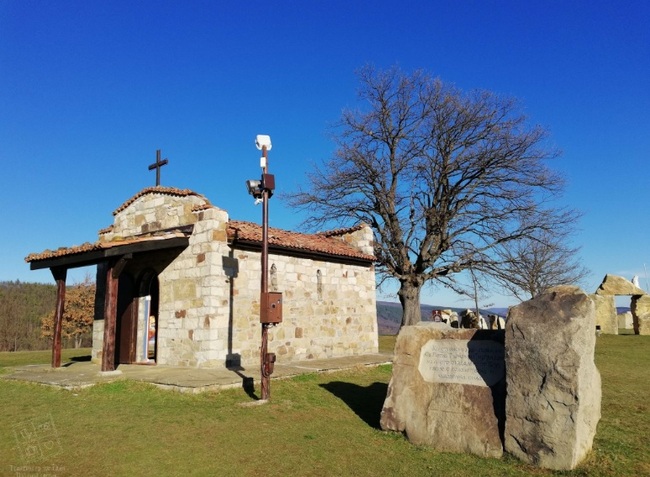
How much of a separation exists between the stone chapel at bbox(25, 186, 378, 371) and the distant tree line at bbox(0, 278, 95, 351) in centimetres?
1867

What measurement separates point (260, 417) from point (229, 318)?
449cm

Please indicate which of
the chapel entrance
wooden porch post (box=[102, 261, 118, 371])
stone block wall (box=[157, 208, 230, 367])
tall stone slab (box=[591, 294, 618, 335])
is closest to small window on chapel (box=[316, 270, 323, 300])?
Answer: stone block wall (box=[157, 208, 230, 367])

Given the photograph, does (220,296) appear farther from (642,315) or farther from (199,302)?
(642,315)

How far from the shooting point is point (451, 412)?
5.69 metres

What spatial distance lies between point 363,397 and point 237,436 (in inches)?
135

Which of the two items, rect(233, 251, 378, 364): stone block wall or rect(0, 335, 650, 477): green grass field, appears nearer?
rect(0, 335, 650, 477): green grass field

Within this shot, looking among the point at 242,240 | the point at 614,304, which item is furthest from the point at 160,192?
the point at 614,304

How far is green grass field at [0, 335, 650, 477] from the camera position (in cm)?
493

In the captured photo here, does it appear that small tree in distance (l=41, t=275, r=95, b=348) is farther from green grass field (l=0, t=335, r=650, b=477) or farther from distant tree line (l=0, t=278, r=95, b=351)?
green grass field (l=0, t=335, r=650, b=477)

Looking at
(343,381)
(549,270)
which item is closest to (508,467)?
(343,381)

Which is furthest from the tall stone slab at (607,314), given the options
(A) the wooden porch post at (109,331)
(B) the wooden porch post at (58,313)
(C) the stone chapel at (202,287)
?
(B) the wooden porch post at (58,313)

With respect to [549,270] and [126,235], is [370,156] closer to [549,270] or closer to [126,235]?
[126,235]

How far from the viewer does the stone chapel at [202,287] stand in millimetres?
10930

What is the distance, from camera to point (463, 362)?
5.90 metres
